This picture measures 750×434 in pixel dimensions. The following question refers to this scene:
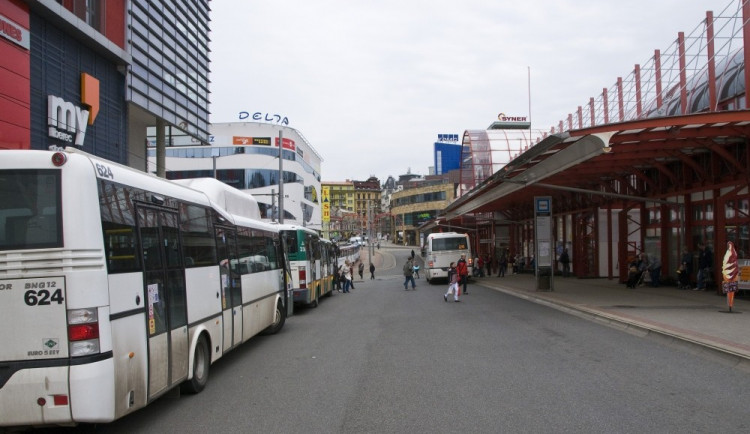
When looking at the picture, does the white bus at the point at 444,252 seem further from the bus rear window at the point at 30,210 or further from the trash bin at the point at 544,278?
the bus rear window at the point at 30,210

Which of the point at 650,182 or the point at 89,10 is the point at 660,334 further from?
the point at 89,10

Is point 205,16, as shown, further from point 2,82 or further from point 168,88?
point 2,82

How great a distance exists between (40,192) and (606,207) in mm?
25588

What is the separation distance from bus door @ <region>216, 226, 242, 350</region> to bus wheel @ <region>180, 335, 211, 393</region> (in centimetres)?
101

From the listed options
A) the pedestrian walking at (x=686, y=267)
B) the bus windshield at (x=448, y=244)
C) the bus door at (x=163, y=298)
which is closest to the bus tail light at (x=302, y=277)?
the bus door at (x=163, y=298)

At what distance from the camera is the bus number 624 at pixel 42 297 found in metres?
5.17

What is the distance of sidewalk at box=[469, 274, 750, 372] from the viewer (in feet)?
32.3

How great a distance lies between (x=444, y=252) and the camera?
115 feet

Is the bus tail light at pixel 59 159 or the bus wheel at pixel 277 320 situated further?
the bus wheel at pixel 277 320

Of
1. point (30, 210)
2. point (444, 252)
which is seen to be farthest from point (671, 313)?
point (444, 252)

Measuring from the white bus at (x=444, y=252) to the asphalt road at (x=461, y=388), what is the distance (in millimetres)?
21773

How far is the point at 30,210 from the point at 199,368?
356 centimetres

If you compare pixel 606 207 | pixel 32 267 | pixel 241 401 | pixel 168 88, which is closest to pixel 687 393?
pixel 241 401

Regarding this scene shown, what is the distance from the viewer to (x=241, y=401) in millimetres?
7352
